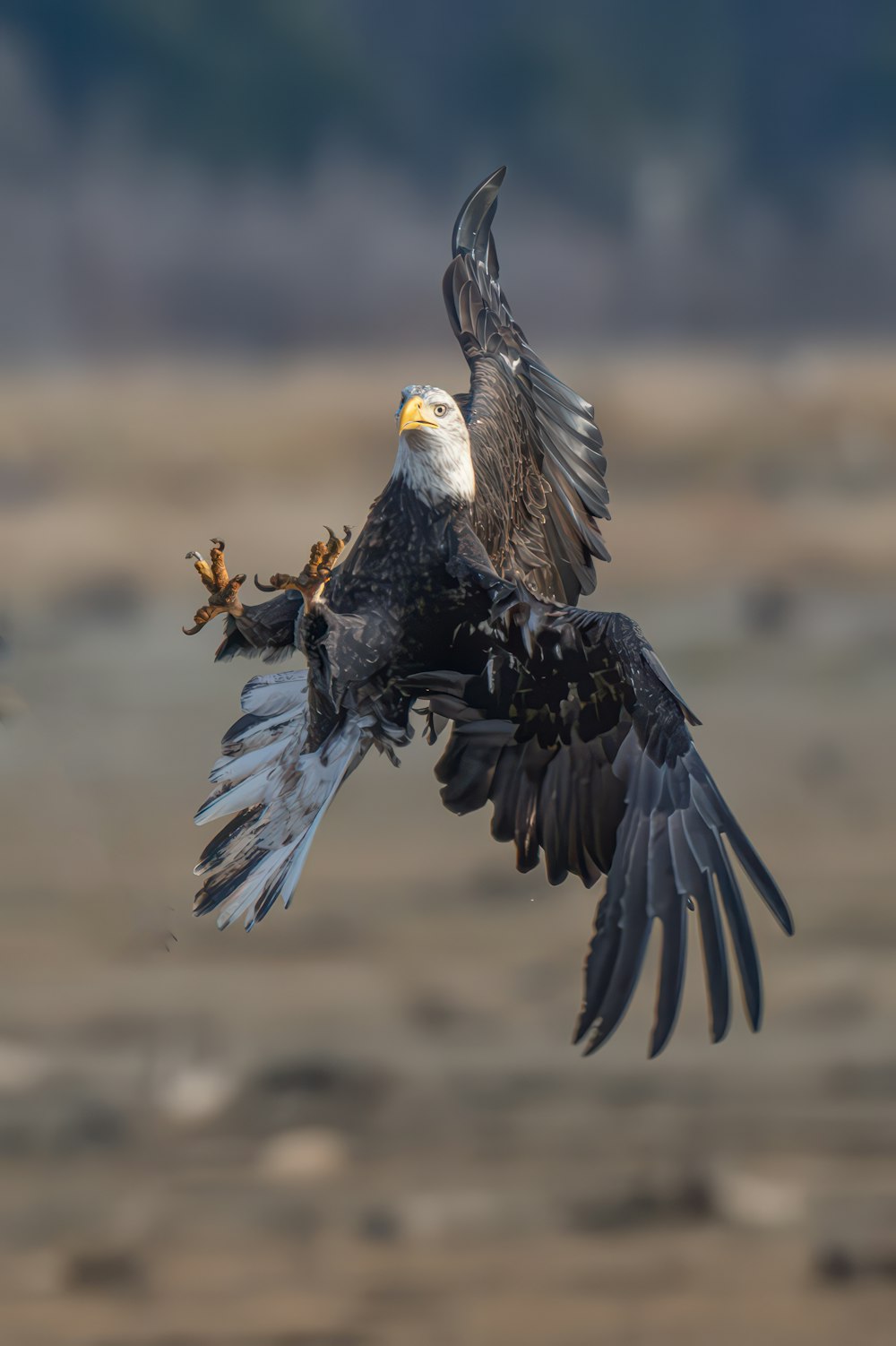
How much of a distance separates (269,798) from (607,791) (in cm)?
161

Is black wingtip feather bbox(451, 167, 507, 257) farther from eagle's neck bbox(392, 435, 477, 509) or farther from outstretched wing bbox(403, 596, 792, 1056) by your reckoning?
outstretched wing bbox(403, 596, 792, 1056)

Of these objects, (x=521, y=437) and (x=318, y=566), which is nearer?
(x=318, y=566)

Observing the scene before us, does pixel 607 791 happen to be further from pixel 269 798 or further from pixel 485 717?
pixel 269 798

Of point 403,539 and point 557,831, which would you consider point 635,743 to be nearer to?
point 557,831

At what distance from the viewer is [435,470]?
312 inches

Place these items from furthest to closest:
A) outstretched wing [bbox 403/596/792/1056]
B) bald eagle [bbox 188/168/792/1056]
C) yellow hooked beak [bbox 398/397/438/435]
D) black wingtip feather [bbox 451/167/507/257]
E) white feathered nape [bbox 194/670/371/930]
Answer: black wingtip feather [bbox 451/167/507/257] < white feathered nape [bbox 194/670/371/930] < yellow hooked beak [bbox 398/397/438/435] < bald eagle [bbox 188/168/792/1056] < outstretched wing [bbox 403/596/792/1056]

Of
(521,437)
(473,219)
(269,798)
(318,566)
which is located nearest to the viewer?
(318,566)

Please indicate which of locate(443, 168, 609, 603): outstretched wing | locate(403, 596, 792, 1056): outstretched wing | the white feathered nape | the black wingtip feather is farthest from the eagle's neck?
the black wingtip feather

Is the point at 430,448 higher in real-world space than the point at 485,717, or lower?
higher

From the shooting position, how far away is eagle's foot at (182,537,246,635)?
7555 millimetres

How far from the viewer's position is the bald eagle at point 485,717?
23.6 ft

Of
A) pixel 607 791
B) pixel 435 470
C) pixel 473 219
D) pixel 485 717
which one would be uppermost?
pixel 473 219

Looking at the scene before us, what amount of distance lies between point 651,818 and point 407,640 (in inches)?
51.6

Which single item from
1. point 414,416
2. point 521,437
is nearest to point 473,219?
point 521,437
